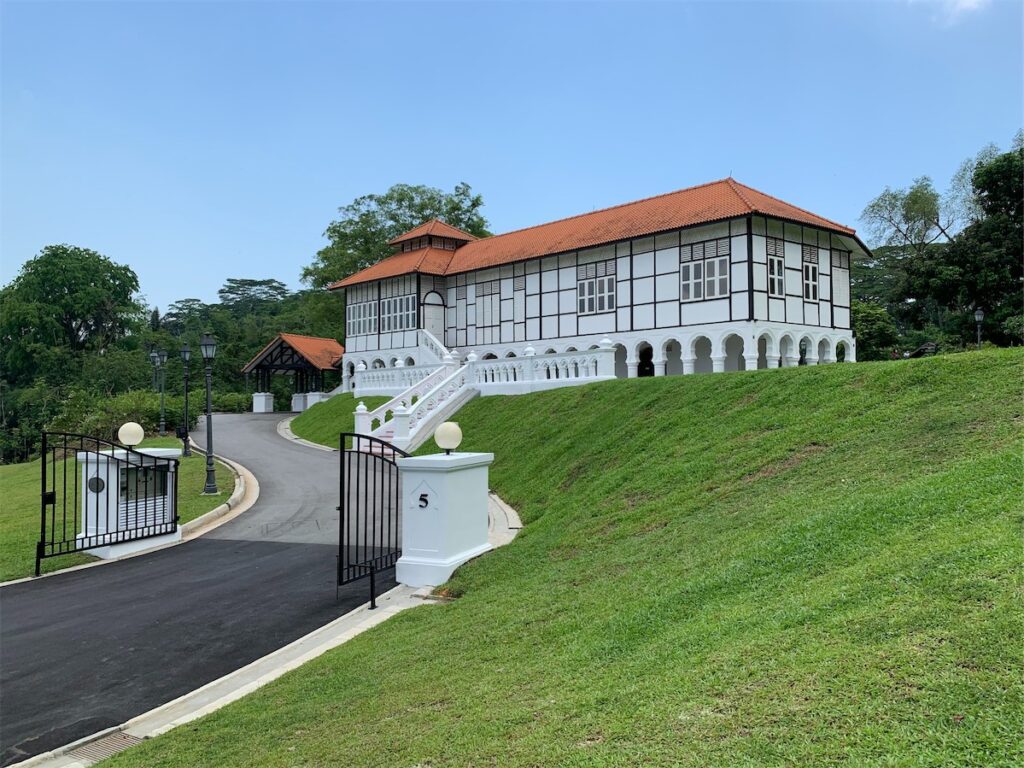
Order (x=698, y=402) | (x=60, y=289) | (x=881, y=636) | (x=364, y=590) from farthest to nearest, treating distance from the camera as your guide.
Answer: (x=60, y=289), (x=698, y=402), (x=364, y=590), (x=881, y=636)

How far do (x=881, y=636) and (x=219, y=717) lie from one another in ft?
15.1

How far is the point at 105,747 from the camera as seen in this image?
528 cm

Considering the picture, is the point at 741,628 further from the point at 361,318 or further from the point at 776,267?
the point at 361,318

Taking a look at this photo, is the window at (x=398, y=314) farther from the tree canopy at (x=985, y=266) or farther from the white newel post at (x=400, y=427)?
the tree canopy at (x=985, y=266)

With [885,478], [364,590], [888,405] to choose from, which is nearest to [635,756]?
[885,478]

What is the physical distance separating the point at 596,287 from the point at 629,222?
2884 mm

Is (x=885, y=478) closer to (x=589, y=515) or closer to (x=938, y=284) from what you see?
(x=589, y=515)

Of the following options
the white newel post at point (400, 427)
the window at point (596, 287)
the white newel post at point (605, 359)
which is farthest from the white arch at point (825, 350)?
the white newel post at point (400, 427)

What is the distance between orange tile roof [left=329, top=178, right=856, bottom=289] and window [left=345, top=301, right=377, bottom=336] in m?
2.27

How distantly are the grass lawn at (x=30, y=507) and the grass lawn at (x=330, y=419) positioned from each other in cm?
567

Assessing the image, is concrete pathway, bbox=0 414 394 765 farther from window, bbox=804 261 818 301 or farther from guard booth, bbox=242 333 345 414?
guard booth, bbox=242 333 345 414

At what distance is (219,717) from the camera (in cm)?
537

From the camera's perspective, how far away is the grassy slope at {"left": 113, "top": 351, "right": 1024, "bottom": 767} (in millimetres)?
3260

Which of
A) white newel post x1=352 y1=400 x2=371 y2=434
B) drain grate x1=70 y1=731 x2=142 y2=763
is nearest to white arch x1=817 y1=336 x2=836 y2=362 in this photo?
white newel post x1=352 y1=400 x2=371 y2=434
